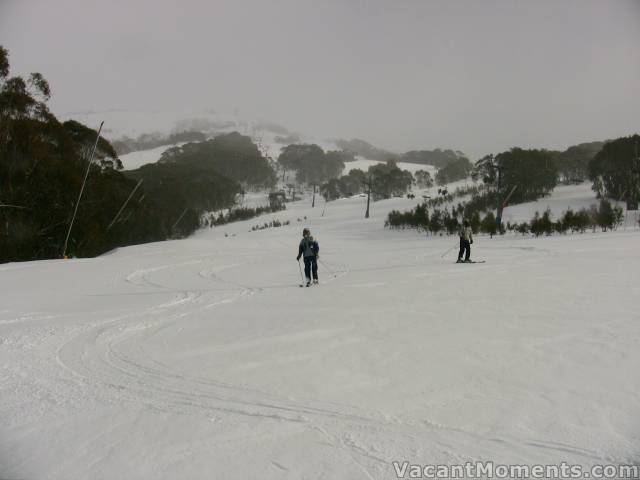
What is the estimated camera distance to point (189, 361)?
4.79 metres

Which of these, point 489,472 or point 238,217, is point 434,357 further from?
point 238,217

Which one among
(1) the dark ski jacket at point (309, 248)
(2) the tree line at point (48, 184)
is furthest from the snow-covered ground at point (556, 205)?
(2) the tree line at point (48, 184)

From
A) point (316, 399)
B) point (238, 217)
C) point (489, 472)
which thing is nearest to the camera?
point (489, 472)

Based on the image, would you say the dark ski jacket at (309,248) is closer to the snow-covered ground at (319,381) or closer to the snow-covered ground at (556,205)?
the snow-covered ground at (319,381)

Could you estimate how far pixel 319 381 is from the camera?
405 cm

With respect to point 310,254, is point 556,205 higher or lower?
higher

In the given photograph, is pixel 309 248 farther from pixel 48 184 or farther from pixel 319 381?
pixel 48 184

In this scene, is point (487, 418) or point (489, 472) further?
point (487, 418)

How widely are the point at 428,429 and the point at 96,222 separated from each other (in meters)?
A: 26.4

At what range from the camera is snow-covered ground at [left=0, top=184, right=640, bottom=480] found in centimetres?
286

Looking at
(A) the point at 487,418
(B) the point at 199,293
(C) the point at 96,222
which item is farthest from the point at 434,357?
(C) the point at 96,222

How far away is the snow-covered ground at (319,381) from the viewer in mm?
2855

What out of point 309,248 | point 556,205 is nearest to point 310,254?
point 309,248

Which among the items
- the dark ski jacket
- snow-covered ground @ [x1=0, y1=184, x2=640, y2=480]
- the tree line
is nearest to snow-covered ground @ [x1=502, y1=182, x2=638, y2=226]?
the dark ski jacket
